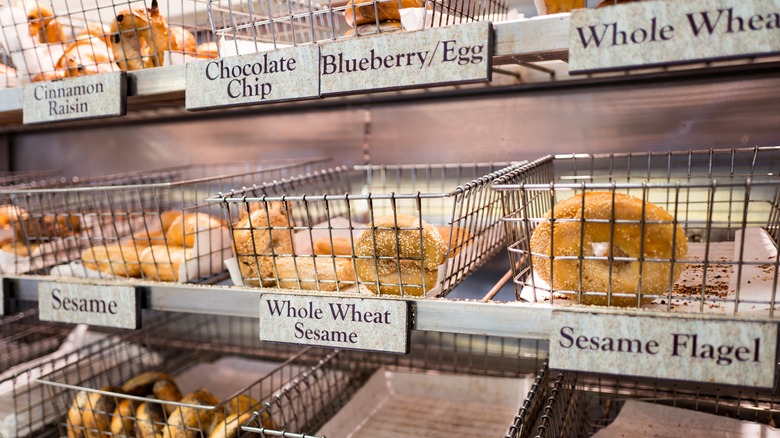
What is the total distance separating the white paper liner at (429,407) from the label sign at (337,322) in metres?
0.44

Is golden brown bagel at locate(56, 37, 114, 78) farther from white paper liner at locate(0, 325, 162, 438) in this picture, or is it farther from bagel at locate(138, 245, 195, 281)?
white paper liner at locate(0, 325, 162, 438)

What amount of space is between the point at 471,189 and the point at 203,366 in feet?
3.82

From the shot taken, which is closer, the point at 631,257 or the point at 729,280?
the point at 631,257

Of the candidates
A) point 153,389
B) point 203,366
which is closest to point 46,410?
point 153,389

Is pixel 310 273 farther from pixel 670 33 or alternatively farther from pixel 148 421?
pixel 670 33

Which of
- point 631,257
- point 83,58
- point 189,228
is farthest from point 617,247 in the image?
point 83,58

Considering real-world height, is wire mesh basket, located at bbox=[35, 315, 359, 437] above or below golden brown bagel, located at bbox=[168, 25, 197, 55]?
below

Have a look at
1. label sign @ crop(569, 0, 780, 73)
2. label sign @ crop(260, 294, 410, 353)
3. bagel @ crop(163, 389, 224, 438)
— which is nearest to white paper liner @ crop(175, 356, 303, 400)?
bagel @ crop(163, 389, 224, 438)

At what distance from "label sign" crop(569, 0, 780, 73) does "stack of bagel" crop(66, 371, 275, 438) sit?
2.88 ft

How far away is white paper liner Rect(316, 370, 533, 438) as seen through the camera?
51.4 inches

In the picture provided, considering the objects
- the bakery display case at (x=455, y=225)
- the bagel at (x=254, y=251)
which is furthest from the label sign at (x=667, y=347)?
the bagel at (x=254, y=251)

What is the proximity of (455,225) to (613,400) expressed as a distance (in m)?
0.50

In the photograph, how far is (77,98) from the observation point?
1.12 meters

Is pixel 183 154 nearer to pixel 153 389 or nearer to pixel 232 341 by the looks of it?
pixel 232 341
